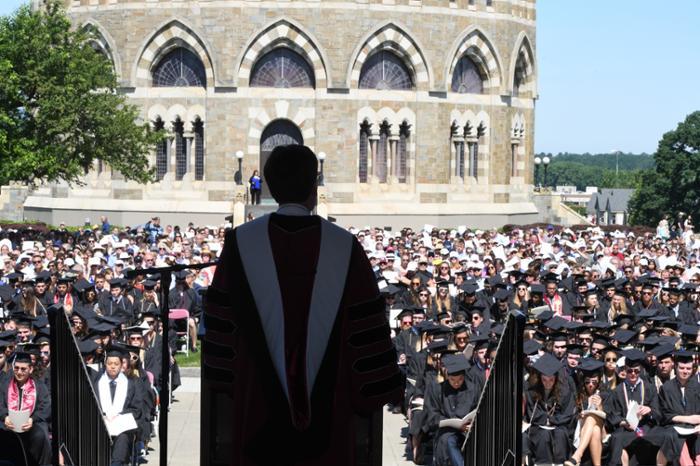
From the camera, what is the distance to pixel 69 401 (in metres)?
8.51

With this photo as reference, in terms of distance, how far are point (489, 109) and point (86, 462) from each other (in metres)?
51.1

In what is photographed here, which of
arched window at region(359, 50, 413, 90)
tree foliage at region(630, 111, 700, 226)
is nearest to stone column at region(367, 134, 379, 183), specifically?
arched window at region(359, 50, 413, 90)

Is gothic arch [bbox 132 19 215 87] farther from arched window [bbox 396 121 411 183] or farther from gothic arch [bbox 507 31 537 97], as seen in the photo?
gothic arch [bbox 507 31 537 97]

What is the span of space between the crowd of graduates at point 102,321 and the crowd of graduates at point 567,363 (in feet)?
11.5

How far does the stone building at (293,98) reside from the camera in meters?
55.3

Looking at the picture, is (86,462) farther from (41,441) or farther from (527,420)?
(527,420)

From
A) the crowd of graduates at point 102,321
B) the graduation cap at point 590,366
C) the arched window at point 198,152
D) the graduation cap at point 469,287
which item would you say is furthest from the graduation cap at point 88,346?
the arched window at point 198,152

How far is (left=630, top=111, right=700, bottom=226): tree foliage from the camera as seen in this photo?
80.9m

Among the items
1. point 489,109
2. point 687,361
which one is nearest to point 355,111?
point 489,109

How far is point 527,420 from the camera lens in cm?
1549

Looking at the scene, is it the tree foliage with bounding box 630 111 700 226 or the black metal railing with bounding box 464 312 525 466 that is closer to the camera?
the black metal railing with bounding box 464 312 525 466

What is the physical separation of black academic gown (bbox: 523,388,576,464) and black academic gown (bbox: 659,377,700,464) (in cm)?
116

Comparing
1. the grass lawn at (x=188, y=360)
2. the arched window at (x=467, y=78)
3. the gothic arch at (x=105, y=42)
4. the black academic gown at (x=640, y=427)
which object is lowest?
the grass lawn at (x=188, y=360)

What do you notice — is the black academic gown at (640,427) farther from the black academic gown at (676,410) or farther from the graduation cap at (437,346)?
the graduation cap at (437,346)
